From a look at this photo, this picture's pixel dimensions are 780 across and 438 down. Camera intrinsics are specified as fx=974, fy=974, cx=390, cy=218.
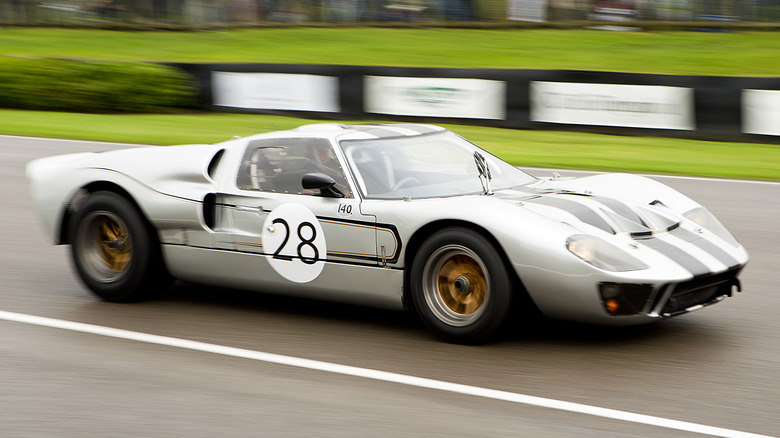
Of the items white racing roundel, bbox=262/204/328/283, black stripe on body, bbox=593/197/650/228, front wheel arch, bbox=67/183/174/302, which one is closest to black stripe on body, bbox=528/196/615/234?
black stripe on body, bbox=593/197/650/228

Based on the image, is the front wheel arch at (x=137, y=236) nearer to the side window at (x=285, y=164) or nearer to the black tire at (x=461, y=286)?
the side window at (x=285, y=164)

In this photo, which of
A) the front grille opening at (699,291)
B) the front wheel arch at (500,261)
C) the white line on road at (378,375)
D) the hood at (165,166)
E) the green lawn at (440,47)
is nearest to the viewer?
the white line on road at (378,375)

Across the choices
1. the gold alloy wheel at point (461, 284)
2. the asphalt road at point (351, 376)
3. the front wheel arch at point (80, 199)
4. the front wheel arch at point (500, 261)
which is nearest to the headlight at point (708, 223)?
the asphalt road at point (351, 376)

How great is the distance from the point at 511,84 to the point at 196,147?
10.2m

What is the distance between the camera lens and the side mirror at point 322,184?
5602 mm

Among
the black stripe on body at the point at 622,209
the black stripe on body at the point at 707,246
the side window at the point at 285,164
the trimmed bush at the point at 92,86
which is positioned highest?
the trimmed bush at the point at 92,86

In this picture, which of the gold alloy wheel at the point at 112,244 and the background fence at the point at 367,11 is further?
the background fence at the point at 367,11

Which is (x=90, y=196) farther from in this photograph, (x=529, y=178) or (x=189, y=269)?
(x=529, y=178)

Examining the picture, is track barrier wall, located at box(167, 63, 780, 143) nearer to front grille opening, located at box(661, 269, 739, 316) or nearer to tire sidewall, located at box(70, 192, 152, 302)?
front grille opening, located at box(661, 269, 739, 316)

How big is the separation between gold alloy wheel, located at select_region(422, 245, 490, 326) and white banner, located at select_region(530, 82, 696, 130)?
1025 centimetres

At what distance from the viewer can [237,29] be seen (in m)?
33.2

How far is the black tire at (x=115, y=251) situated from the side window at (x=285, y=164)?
81cm

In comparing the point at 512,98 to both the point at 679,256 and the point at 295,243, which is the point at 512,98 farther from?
the point at 679,256

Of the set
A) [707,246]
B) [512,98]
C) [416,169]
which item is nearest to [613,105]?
[512,98]
